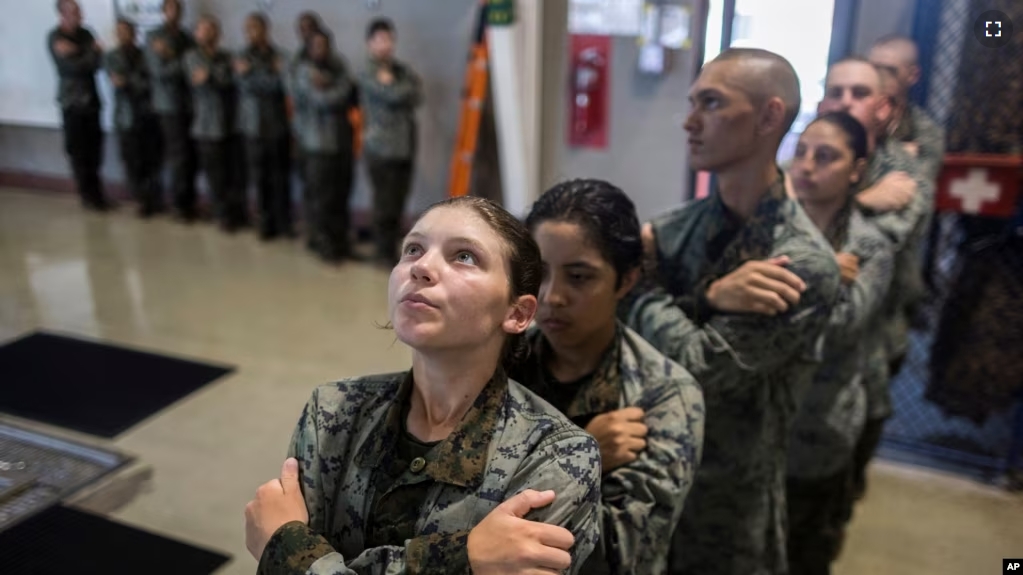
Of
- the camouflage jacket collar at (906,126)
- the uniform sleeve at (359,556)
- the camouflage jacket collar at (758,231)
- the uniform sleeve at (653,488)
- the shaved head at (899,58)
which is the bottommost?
the uniform sleeve at (653,488)

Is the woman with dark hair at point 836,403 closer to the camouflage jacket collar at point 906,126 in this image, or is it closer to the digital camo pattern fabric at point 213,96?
the camouflage jacket collar at point 906,126

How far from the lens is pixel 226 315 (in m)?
4.50

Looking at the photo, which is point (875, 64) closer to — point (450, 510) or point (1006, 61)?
point (1006, 61)

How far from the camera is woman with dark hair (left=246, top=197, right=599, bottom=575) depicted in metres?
0.92

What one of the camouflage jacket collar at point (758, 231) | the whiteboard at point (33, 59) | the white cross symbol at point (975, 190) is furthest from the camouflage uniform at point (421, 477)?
the whiteboard at point (33, 59)

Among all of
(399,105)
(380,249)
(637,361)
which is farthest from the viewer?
(380,249)

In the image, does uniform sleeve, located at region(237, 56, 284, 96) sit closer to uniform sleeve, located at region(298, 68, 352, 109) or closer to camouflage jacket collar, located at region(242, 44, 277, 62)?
camouflage jacket collar, located at region(242, 44, 277, 62)

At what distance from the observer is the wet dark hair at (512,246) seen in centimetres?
101

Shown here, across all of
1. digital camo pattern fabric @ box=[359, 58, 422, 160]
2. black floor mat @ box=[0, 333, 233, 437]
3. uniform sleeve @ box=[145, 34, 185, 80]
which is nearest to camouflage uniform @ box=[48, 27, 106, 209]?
uniform sleeve @ box=[145, 34, 185, 80]

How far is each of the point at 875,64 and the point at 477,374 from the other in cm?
182

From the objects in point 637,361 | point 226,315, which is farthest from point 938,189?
point 226,315

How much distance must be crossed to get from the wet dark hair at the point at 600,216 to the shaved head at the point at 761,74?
0.29m

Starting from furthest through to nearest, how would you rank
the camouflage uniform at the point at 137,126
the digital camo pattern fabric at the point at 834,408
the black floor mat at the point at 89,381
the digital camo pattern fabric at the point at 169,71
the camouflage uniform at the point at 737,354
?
the camouflage uniform at the point at 137,126 < the digital camo pattern fabric at the point at 169,71 < the black floor mat at the point at 89,381 < the digital camo pattern fabric at the point at 834,408 < the camouflage uniform at the point at 737,354

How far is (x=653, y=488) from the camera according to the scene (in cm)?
122
